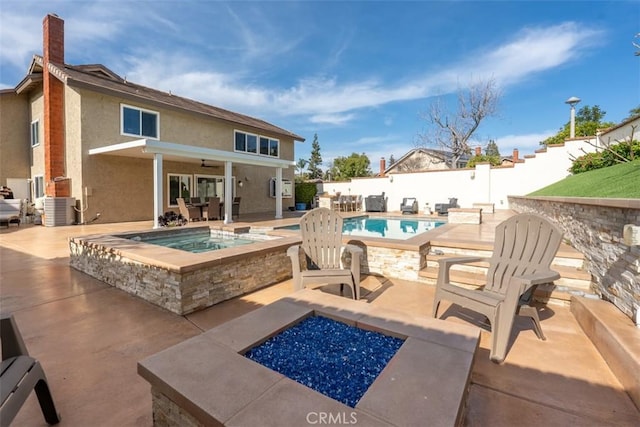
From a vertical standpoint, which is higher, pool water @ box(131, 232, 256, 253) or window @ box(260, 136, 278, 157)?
window @ box(260, 136, 278, 157)

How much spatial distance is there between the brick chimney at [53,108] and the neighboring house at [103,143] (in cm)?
3

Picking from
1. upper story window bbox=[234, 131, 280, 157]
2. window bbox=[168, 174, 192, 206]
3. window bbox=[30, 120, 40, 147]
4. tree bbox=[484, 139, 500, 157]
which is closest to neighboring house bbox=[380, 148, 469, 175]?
tree bbox=[484, 139, 500, 157]

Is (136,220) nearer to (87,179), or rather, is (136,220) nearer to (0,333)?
(87,179)

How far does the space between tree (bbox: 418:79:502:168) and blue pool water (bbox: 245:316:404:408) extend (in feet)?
82.8

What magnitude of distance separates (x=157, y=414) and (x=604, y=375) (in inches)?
130

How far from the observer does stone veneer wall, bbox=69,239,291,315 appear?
3.62 m

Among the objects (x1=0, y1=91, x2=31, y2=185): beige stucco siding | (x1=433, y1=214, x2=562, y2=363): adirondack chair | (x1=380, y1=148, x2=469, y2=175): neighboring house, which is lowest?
(x1=433, y1=214, x2=562, y2=363): adirondack chair

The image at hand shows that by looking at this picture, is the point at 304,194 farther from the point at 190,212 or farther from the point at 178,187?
the point at 190,212

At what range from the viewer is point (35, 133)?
12.7 m

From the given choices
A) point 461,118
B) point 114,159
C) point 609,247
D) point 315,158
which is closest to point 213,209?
point 114,159

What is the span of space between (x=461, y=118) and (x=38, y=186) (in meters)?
26.8

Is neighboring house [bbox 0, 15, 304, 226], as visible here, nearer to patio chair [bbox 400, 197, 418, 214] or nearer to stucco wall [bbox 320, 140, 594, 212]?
patio chair [bbox 400, 197, 418, 214]

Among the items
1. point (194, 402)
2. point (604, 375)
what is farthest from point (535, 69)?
point (194, 402)

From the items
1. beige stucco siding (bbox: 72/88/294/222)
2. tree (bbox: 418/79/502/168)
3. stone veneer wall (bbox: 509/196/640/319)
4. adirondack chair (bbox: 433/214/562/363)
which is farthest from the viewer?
tree (bbox: 418/79/502/168)
